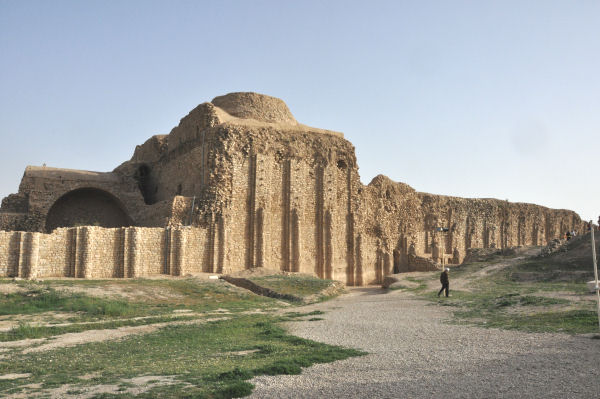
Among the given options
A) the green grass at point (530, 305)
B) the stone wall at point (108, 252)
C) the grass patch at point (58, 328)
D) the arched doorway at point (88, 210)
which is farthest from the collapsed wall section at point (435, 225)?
the grass patch at point (58, 328)

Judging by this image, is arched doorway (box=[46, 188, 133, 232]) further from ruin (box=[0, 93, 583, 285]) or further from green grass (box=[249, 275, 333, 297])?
green grass (box=[249, 275, 333, 297])

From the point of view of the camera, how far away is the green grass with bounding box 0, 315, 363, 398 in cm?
684

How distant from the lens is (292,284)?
22.7m

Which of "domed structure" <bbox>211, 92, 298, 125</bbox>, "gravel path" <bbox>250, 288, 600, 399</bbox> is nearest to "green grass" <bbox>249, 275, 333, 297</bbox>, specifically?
"gravel path" <bbox>250, 288, 600, 399</bbox>

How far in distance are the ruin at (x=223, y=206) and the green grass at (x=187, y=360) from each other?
43.4 ft

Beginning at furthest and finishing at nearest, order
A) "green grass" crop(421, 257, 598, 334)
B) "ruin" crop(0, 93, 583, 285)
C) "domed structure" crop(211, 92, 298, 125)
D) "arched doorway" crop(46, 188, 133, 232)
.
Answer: "domed structure" crop(211, 92, 298, 125)
"arched doorway" crop(46, 188, 133, 232)
"ruin" crop(0, 93, 583, 285)
"green grass" crop(421, 257, 598, 334)

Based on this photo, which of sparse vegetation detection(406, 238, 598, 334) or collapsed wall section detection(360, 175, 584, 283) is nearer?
sparse vegetation detection(406, 238, 598, 334)

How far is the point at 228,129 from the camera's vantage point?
29.8 meters

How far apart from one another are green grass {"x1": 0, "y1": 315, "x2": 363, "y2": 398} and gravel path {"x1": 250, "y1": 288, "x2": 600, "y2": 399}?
42cm

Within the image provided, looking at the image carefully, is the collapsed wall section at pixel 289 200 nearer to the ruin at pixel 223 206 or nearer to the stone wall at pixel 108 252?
the ruin at pixel 223 206

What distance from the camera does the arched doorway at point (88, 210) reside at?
32188mm

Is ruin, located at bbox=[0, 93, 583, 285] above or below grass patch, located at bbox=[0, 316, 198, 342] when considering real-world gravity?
above

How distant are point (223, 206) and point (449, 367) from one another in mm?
21906

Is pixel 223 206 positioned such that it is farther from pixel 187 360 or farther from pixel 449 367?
pixel 449 367
